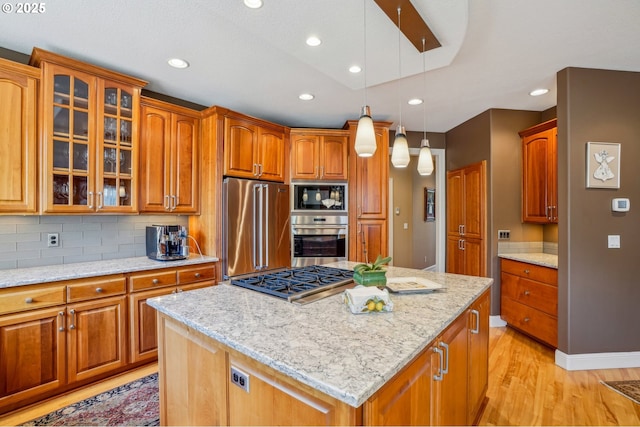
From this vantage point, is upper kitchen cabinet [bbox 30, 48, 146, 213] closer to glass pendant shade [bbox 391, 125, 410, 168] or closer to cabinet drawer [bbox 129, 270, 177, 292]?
cabinet drawer [bbox 129, 270, 177, 292]

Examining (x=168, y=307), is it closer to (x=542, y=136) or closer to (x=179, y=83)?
(x=179, y=83)

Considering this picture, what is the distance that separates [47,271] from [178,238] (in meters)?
0.95

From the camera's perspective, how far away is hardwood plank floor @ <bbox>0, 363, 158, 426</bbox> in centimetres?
194

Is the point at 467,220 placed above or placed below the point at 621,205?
below

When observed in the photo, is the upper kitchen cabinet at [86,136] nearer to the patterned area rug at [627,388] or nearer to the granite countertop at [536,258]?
the granite countertop at [536,258]

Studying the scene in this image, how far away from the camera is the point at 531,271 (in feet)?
10.2

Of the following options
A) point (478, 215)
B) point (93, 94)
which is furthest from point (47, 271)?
point (478, 215)

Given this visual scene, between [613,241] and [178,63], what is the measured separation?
12.7 ft

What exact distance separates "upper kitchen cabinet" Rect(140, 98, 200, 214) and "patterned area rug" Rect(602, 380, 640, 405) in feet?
12.6

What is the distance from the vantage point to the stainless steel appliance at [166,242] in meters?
2.79

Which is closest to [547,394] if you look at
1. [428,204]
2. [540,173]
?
[540,173]

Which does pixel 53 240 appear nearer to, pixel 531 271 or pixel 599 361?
pixel 531 271

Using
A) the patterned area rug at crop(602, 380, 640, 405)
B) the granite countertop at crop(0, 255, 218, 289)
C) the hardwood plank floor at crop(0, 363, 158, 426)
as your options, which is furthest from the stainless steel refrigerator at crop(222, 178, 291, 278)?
the patterned area rug at crop(602, 380, 640, 405)

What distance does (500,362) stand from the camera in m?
2.73
